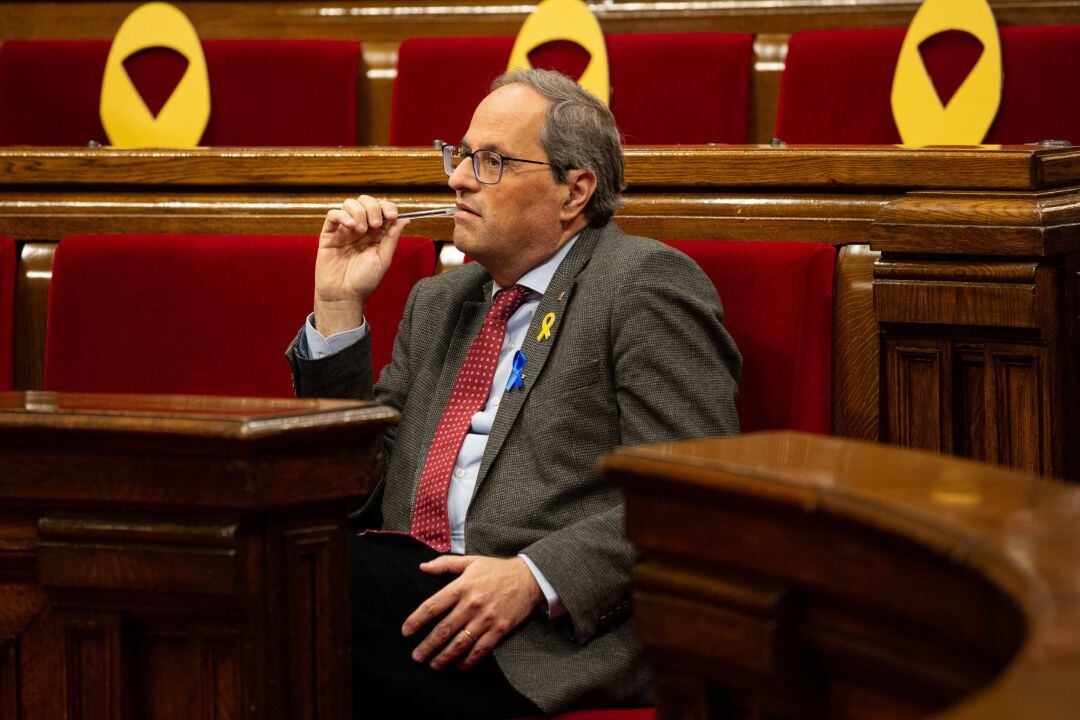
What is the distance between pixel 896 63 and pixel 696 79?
0.24 m

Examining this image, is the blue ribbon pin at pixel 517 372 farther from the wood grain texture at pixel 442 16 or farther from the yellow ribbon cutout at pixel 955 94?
the wood grain texture at pixel 442 16

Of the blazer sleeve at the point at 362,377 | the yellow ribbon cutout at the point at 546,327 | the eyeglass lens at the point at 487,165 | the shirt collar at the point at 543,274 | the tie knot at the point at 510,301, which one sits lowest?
the blazer sleeve at the point at 362,377

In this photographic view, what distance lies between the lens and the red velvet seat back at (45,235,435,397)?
1154 millimetres

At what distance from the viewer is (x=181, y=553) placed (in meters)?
0.68

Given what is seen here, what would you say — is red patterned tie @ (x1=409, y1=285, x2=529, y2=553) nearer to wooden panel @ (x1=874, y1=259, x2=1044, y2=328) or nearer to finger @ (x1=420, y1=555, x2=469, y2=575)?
finger @ (x1=420, y1=555, x2=469, y2=575)

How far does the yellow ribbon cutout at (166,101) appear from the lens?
170cm

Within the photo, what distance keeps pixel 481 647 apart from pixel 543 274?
31 centimetres

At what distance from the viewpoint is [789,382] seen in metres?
0.99

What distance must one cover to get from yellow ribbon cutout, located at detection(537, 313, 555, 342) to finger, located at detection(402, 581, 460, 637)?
20 cm

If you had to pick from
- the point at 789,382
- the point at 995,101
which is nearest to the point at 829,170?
the point at 789,382

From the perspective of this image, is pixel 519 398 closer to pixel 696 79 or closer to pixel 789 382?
pixel 789 382

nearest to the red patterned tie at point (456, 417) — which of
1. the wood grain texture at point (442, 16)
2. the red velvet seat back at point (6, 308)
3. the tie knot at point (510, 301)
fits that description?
the tie knot at point (510, 301)

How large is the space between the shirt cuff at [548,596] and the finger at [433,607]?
50 mm

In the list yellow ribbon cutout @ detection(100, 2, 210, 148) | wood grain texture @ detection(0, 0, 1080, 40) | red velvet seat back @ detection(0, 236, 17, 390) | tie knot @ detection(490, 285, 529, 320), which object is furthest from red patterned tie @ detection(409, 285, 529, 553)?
wood grain texture @ detection(0, 0, 1080, 40)
